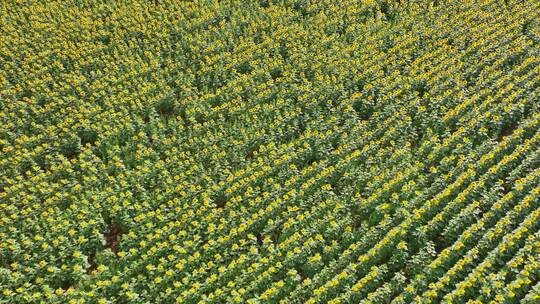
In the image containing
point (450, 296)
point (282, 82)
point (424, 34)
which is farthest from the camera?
point (424, 34)

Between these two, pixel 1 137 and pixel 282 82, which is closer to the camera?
pixel 1 137

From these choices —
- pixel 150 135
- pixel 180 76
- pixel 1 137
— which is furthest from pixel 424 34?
pixel 1 137

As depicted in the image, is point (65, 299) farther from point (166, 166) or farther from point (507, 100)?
point (507, 100)

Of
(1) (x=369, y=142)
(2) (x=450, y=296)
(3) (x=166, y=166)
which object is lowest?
(2) (x=450, y=296)

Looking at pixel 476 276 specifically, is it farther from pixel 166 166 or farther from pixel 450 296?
pixel 166 166

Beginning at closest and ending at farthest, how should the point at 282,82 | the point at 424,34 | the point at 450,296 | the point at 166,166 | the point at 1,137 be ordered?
1. the point at 450,296
2. the point at 166,166
3. the point at 1,137
4. the point at 282,82
5. the point at 424,34

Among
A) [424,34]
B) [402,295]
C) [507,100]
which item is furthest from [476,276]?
[424,34]

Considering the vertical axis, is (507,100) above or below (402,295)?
above
